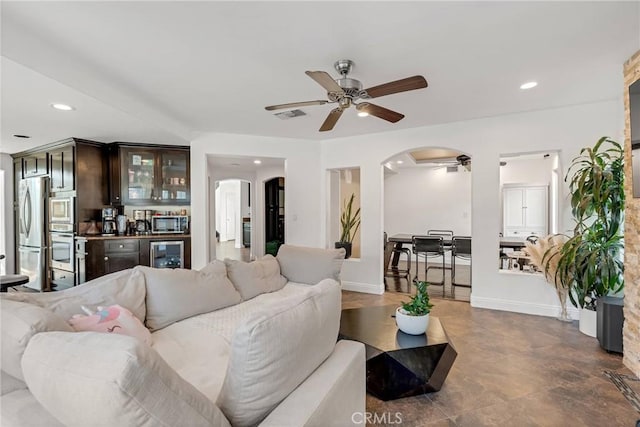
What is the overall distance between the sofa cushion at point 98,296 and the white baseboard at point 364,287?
11.3 feet

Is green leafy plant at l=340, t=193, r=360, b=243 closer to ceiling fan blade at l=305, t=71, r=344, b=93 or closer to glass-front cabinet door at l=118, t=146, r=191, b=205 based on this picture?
glass-front cabinet door at l=118, t=146, r=191, b=205

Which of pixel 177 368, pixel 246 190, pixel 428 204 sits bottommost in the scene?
pixel 177 368

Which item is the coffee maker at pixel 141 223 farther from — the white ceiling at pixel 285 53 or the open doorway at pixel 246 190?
the white ceiling at pixel 285 53

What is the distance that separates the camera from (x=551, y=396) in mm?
2189

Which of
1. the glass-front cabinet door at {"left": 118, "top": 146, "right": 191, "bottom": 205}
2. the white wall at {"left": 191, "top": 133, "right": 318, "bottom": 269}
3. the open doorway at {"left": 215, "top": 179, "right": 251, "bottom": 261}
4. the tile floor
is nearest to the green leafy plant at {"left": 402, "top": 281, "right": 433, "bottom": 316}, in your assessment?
the tile floor

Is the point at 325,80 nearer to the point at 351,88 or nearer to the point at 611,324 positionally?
the point at 351,88

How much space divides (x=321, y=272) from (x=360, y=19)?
2.41m

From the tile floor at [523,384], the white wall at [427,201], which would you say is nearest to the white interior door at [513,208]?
the white wall at [427,201]

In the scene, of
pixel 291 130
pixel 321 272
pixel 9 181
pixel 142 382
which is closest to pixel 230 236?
pixel 9 181

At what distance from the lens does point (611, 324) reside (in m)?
2.78

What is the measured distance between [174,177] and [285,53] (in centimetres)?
329

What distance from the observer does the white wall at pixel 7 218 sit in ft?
17.3

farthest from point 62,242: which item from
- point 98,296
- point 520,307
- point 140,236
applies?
point 520,307

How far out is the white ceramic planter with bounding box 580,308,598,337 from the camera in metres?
3.16
